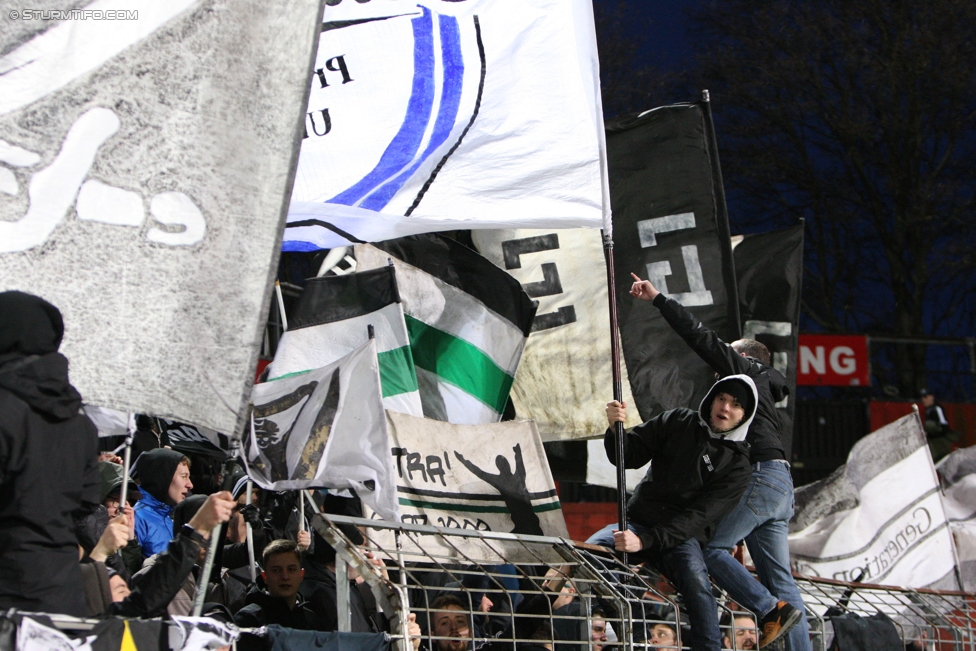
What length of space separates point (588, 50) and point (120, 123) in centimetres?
313

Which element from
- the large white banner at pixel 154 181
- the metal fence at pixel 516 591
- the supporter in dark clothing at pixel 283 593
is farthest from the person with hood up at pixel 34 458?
the supporter in dark clothing at pixel 283 593

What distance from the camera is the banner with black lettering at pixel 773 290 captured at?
9.62m

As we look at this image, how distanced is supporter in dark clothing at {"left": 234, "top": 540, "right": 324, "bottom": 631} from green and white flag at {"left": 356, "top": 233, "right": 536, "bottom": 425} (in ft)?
6.41

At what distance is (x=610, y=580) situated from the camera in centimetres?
528

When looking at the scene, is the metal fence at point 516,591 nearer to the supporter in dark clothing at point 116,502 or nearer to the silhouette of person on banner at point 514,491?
the silhouette of person on banner at point 514,491

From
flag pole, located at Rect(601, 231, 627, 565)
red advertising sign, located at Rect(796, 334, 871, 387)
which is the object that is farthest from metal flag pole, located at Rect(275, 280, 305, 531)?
red advertising sign, located at Rect(796, 334, 871, 387)

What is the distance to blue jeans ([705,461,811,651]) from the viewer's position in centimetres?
562

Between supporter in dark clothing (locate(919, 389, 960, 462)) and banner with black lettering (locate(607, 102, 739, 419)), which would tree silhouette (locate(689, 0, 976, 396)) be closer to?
supporter in dark clothing (locate(919, 389, 960, 462))

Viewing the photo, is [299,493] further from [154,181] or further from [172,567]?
[154,181]

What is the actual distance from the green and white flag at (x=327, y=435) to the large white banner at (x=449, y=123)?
0.72 m

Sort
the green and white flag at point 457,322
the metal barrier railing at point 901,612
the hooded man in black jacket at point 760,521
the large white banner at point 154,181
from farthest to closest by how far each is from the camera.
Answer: the green and white flag at point 457,322
the metal barrier railing at point 901,612
the hooded man in black jacket at point 760,521
the large white banner at point 154,181

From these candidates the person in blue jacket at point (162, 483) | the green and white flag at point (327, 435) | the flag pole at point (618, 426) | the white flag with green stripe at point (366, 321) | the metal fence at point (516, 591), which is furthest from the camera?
the white flag with green stripe at point (366, 321)

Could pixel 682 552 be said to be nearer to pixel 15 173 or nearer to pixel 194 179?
pixel 194 179

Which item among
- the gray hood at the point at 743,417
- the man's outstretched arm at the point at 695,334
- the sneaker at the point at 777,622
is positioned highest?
the man's outstretched arm at the point at 695,334
